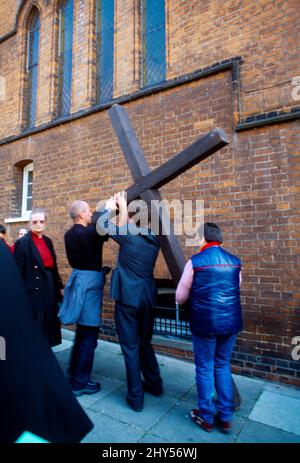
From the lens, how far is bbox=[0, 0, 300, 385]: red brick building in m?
3.49

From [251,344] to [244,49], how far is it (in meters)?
3.89

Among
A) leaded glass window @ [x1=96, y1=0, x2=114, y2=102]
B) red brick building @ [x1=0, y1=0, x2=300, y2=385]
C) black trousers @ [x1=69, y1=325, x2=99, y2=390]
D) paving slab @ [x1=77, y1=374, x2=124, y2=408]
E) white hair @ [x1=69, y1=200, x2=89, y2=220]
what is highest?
leaded glass window @ [x1=96, y1=0, x2=114, y2=102]

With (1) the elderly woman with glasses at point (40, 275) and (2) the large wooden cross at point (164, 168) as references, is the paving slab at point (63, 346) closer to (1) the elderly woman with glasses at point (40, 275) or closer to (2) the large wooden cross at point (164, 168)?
(1) the elderly woman with glasses at point (40, 275)

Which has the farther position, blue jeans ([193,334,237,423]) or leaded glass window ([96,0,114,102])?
leaded glass window ([96,0,114,102])

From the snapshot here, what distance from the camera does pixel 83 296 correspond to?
296cm

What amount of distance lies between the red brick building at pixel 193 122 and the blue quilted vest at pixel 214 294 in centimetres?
132

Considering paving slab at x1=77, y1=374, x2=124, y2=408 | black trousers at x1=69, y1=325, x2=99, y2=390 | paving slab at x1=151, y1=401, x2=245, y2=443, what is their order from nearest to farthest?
paving slab at x1=151, y1=401, x2=245, y2=443 < paving slab at x1=77, y1=374, x2=124, y2=408 < black trousers at x1=69, y1=325, x2=99, y2=390

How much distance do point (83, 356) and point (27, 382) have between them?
1.81m

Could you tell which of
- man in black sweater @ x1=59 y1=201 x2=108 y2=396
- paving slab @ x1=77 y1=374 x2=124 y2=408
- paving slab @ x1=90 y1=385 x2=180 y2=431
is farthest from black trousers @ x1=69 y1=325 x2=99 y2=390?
paving slab @ x1=90 y1=385 x2=180 y2=431

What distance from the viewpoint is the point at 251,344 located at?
3.56 metres

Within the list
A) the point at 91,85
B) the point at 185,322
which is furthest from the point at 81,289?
the point at 91,85

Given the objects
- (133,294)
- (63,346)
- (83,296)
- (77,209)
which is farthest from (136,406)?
(63,346)

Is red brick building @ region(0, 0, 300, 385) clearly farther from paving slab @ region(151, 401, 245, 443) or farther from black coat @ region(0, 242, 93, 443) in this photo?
black coat @ region(0, 242, 93, 443)

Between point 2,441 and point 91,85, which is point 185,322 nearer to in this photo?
point 2,441
